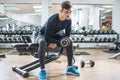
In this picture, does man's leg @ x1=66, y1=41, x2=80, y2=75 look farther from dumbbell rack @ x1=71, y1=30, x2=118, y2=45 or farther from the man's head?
dumbbell rack @ x1=71, y1=30, x2=118, y2=45

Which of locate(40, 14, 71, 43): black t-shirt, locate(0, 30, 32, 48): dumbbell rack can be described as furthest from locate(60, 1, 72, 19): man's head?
locate(0, 30, 32, 48): dumbbell rack

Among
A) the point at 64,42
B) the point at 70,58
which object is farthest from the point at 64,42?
the point at 70,58

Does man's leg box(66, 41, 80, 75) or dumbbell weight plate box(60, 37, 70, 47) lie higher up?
dumbbell weight plate box(60, 37, 70, 47)

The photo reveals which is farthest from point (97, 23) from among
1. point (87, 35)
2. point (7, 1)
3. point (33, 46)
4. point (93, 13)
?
point (33, 46)

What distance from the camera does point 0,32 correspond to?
27.3 feet

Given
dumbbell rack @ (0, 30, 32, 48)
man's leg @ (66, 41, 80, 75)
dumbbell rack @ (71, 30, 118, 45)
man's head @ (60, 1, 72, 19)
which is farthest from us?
dumbbell rack @ (71, 30, 118, 45)

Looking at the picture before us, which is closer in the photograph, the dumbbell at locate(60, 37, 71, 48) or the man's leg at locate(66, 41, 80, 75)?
the dumbbell at locate(60, 37, 71, 48)

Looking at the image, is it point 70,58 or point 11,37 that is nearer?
point 70,58

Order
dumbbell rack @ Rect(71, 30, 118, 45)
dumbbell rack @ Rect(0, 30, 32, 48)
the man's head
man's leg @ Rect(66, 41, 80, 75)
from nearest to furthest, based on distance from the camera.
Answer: the man's head, man's leg @ Rect(66, 41, 80, 75), dumbbell rack @ Rect(0, 30, 32, 48), dumbbell rack @ Rect(71, 30, 118, 45)

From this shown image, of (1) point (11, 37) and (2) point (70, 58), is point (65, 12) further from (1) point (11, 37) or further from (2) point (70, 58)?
(1) point (11, 37)

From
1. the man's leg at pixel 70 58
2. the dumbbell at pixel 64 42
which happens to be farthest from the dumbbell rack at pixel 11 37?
the dumbbell at pixel 64 42

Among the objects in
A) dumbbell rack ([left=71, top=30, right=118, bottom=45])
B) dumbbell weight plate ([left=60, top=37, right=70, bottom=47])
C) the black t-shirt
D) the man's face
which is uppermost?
the man's face

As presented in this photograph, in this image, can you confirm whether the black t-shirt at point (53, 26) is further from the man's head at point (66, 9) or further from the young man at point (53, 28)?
the man's head at point (66, 9)

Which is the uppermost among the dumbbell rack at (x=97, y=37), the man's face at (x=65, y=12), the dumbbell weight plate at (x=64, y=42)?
the man's face at (x=65, y=12)
